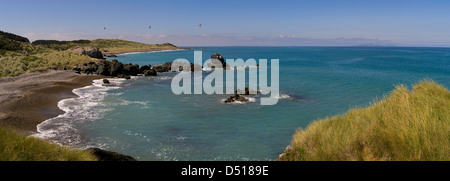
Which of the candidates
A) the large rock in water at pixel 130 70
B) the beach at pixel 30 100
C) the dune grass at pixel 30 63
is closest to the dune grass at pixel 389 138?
the beach at pixel 30 100

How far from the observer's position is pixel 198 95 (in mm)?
36781

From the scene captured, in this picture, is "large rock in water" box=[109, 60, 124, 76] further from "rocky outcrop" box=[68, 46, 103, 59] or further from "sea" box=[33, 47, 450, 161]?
"rocky outcrop" box=[68, 46, 103, 59]

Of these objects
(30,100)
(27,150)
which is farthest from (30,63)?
(27,150)

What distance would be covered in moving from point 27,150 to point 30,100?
2523cm

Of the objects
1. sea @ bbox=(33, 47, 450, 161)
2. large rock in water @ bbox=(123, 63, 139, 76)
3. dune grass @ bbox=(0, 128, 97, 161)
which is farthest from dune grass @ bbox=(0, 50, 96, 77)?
dune grass @ bbox=(0, 128, 97, 161)

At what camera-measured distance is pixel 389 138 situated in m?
7.73

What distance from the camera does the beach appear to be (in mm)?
21000

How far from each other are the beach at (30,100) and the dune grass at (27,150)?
1329 cm

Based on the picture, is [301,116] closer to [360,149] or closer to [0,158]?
[360,149]
